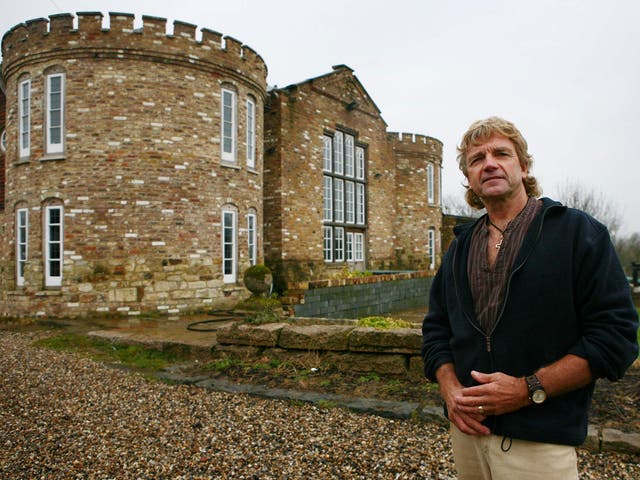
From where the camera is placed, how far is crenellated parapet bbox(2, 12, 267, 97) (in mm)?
11656

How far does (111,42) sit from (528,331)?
1274cm

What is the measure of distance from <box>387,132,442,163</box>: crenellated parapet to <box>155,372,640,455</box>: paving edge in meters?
19.4

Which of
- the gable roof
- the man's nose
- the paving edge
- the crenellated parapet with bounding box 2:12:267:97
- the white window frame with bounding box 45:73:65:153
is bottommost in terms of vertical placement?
the paving edge

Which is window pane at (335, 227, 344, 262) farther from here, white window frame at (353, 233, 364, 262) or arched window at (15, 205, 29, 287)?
arched window at (15, 205, 29, 287)

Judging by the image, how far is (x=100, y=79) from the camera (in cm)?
1166

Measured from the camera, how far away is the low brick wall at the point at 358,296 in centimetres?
973

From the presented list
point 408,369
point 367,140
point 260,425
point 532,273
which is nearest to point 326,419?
point 260,425

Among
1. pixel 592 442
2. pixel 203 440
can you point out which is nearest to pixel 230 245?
pixel 203 440

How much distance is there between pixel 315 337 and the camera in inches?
231

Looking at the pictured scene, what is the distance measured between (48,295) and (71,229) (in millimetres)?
1748

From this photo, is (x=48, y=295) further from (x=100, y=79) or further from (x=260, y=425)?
(x=260, y=425)

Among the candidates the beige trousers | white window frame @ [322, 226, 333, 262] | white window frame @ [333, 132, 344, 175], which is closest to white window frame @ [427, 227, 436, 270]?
white window frame @ [333, 132, 344, 175]

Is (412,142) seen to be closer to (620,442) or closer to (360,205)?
(360,205)

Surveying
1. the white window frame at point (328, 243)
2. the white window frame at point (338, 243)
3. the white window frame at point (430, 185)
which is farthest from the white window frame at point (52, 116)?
the white window frame at point (430, 185)
